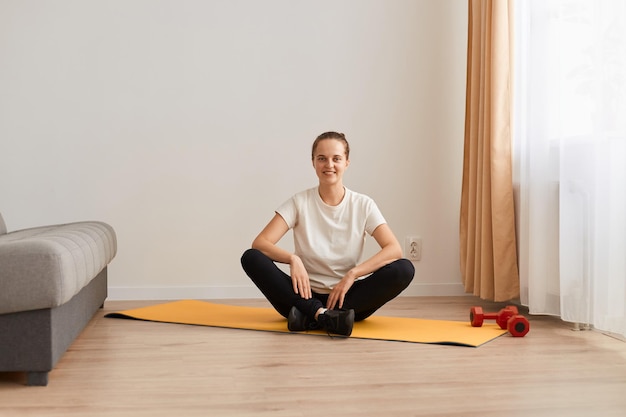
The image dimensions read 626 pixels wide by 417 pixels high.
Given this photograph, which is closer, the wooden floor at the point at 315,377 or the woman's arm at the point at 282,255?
the wooden floor at the point at 315,377

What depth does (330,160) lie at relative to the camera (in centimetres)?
292

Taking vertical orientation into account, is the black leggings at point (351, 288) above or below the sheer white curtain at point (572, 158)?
below

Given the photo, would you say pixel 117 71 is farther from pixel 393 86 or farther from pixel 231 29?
pixel 393 86

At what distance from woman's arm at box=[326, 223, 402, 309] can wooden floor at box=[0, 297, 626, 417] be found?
0.18m

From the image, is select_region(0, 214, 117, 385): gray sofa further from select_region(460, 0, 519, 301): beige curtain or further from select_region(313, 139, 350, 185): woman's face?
select_region(460, 0, 519, 301): beige curtain

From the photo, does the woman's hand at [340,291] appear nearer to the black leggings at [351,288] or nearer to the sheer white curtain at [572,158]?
the black leggings at [351,288]

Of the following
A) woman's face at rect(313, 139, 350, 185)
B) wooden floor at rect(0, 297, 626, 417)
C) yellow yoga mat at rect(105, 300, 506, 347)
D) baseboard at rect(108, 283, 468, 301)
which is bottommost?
wooden floor at rect(0, 297, 626, 417)

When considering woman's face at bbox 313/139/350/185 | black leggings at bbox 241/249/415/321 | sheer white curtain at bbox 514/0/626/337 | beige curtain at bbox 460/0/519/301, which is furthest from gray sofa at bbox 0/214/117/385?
beige curtain at bbox 460/0/519/301

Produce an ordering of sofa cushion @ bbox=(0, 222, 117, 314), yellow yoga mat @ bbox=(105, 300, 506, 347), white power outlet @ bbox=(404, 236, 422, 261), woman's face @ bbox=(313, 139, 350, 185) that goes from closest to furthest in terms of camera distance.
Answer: sofa cushion @ bbox=(0, 222, 117, 314) < yellow yoga mat @ bbox=(105, 300, 506, 347) < woman's face @ bbox=(313, 139, 350, 185) < white power outlet @ bbox=(404, 236, 422, 261)

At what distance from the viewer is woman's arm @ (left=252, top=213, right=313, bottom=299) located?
111 inches

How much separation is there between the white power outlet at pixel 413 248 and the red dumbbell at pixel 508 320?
1.02m

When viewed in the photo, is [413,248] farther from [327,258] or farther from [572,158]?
[572,158]

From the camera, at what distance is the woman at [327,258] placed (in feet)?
9.22

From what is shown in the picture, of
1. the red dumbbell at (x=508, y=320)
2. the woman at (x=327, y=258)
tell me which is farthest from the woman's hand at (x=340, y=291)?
the red dumbbell at (x=508, y=320)
